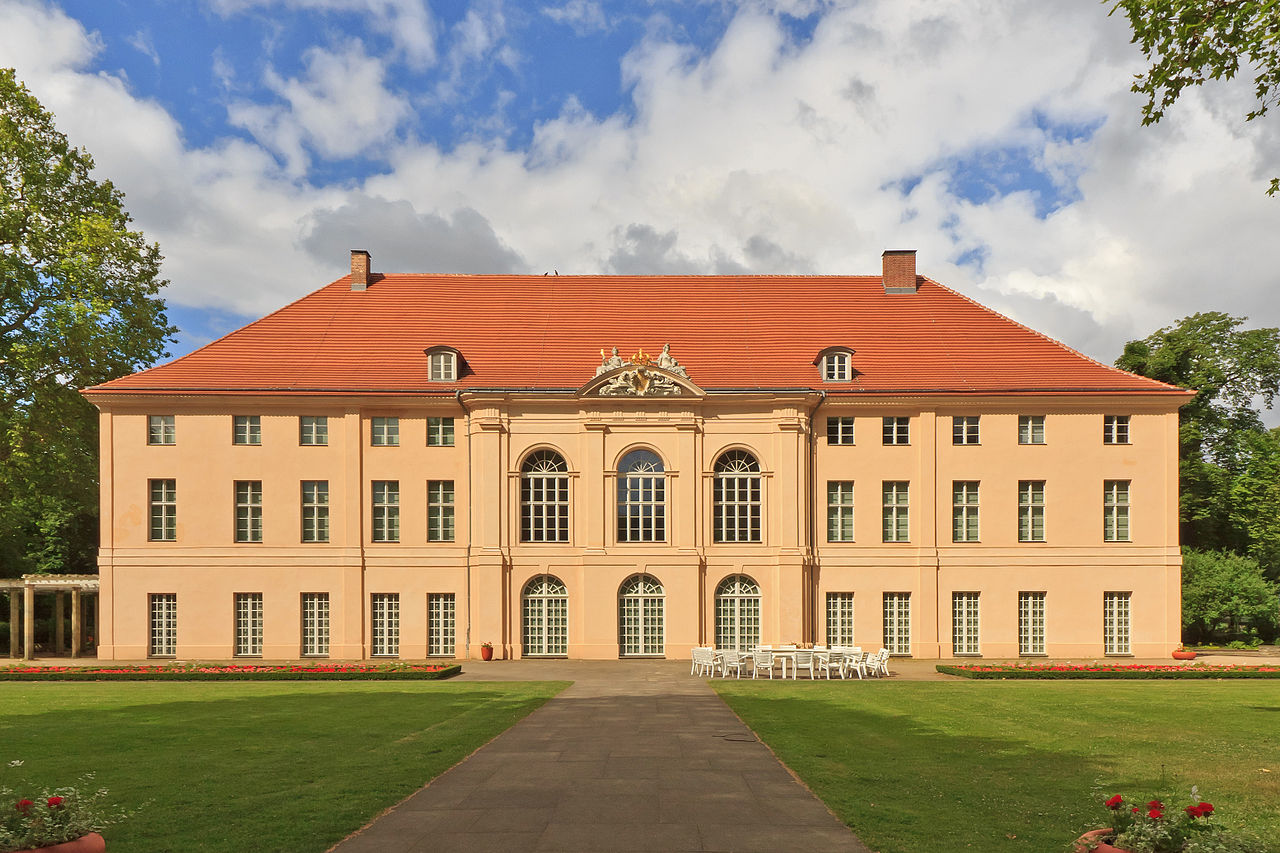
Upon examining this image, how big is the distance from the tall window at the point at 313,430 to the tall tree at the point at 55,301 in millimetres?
7672

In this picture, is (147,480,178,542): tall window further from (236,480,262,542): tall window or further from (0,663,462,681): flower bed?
(0,663,462,681): flower bed

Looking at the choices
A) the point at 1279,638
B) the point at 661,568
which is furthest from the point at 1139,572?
the point at 661,568

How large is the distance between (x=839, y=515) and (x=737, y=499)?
14.1 ft

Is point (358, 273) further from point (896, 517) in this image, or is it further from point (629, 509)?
point (896, 517)

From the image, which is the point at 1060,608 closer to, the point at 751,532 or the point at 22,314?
the point at 751,532

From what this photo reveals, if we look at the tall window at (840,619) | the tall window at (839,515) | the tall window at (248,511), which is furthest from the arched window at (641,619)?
the tall window at (248,511)

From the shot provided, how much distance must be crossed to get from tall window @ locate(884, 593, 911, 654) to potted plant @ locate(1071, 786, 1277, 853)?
3002 cm

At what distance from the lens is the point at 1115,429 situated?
3712 cm

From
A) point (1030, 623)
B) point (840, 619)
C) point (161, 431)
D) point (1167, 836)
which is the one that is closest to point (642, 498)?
point (840, 619)

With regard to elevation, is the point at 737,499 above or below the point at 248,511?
above

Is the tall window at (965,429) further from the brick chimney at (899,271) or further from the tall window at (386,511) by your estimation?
the tall window at (386,511)

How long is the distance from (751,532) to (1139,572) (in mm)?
15699

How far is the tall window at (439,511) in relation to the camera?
3700 cm

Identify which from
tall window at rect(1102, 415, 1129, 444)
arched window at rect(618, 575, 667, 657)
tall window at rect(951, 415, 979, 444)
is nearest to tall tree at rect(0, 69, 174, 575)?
arched window at rect(618, 575, 667, 657)
